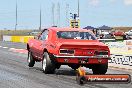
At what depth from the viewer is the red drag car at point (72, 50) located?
1398cm

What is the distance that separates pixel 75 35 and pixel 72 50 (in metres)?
1.16

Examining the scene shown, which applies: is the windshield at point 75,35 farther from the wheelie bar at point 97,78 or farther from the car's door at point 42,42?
the wheelie bar at point 97,78

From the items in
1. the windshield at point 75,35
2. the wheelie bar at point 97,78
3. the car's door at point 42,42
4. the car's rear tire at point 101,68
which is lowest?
the car's rear tire at point 101,68

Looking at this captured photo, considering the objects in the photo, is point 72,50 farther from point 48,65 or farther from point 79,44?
point 48,65

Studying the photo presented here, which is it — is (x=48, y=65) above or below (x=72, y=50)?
below

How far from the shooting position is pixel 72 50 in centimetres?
1395

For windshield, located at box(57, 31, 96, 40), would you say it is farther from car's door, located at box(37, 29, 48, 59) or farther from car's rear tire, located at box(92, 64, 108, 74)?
car's rear tire, located at box(92, 64, 108, 74)

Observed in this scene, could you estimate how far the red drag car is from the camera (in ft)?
45.9

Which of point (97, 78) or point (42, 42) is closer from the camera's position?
point (97, 78)

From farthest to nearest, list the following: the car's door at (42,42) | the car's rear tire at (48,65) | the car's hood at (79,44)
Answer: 1. the car's door at (42,42)
2. the car's rear tire at (48,65)
3. the car's hood at (79,44)

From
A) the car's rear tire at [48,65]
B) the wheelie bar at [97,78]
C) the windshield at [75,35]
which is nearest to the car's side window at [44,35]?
the windshield at [75,35]

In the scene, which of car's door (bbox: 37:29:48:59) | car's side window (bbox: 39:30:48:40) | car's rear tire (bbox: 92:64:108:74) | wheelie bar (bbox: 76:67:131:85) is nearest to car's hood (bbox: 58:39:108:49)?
car's rear tire (bbox: 92:64:108:74)

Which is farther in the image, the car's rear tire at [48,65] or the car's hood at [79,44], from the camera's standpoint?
the car's rear tire at [48,65]

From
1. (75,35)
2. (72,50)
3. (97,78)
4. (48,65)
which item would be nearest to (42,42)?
(75,35)
